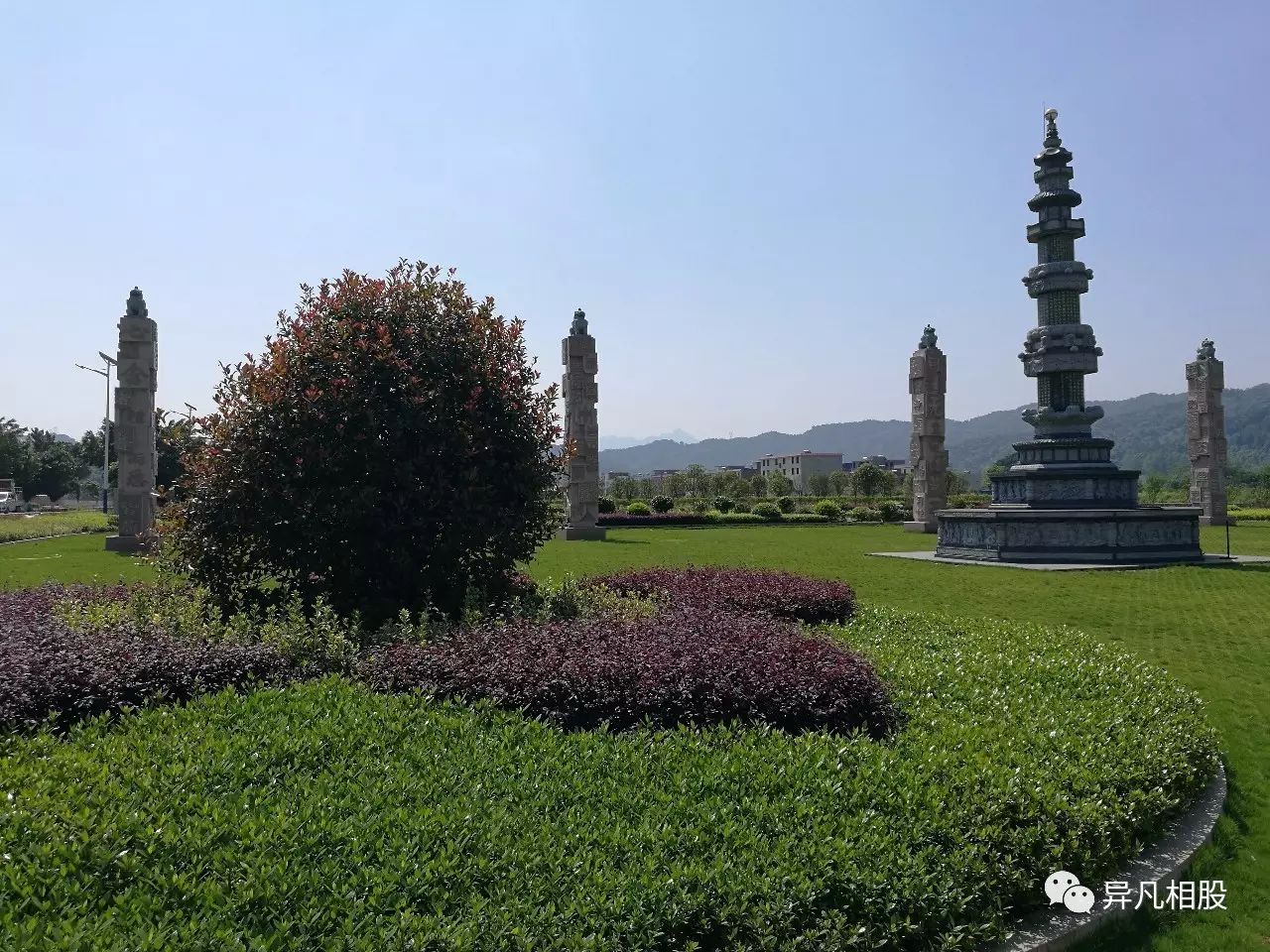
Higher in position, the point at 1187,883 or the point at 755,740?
the point at 755,740

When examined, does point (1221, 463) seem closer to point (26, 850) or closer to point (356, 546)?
point (356, 546)

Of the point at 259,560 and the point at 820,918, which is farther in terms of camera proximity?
the point at 259,560

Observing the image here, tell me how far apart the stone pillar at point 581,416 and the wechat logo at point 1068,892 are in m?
22.6

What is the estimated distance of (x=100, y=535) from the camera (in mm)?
26969

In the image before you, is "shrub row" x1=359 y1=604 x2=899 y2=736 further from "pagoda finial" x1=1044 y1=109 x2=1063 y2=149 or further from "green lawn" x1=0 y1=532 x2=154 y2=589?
"pagoda finial" x1=1044 y1=109 x2=1063 y2=149

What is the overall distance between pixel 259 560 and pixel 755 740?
18.2 ft

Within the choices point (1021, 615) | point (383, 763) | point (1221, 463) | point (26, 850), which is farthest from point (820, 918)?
point (1221, 463)

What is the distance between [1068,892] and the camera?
4.05 meters

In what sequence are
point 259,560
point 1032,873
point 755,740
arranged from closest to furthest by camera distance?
point 1032,873 < point 755,740 < point 259,560

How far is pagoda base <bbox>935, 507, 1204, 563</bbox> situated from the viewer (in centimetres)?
1900

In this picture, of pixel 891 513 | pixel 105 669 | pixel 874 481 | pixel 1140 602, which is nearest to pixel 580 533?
pixel 1140 602

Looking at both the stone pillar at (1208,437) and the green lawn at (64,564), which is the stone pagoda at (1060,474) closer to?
the stone pillar at (1208,437)

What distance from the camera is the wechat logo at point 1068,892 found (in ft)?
13.2

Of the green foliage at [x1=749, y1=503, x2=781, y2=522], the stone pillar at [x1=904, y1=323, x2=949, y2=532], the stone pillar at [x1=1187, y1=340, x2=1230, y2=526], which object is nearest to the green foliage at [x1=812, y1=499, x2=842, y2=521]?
the green foliage at [x1=749, y1=503, x2=781, y2=522]
